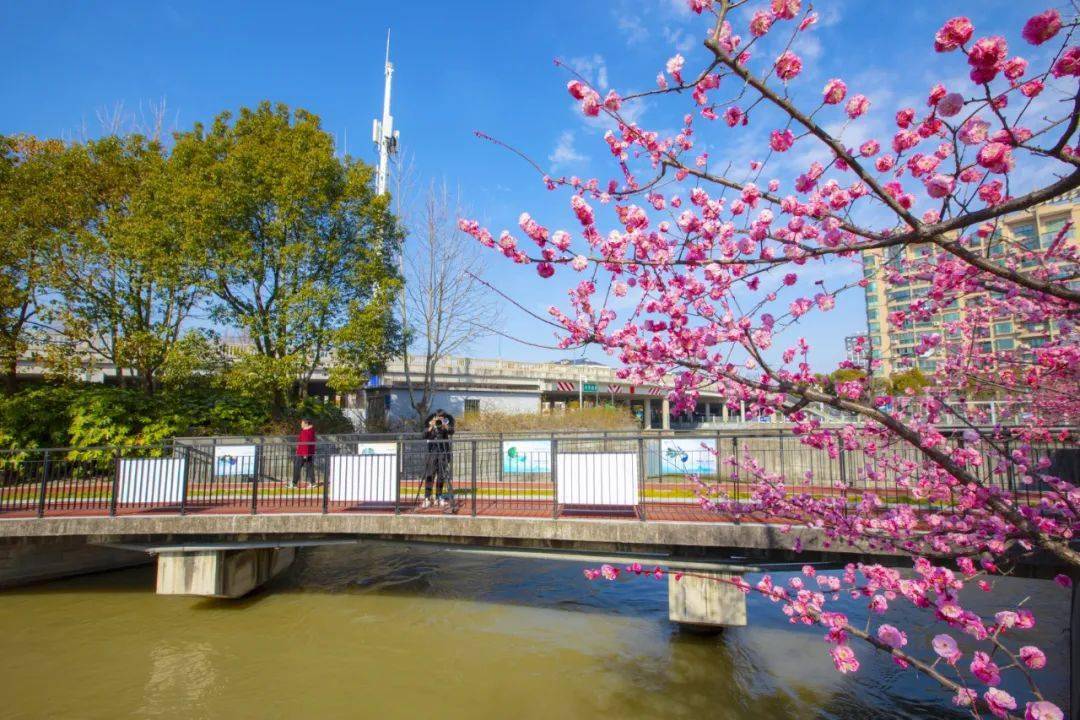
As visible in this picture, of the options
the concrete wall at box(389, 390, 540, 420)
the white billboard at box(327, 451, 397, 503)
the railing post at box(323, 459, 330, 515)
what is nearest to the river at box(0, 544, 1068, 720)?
the railing post at box(323, 459, 330, 515)

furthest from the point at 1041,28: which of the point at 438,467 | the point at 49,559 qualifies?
the point at 49,559

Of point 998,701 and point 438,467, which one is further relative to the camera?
point 438,467

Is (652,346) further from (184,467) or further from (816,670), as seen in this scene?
(184,467)

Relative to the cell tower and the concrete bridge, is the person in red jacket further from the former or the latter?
the cell tower

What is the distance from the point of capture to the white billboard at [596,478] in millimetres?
9094

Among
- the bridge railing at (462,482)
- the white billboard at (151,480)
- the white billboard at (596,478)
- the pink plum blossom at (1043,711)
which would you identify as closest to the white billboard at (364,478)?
the bridge railing at (462,482)

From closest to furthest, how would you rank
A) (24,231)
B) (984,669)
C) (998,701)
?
(998,701)
(984,669)
(24,231)

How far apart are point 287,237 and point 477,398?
17176mm

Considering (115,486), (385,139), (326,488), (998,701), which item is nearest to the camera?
(998,701)

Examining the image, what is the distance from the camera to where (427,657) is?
28.8ft

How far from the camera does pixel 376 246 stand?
21266 mm

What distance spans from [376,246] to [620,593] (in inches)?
594

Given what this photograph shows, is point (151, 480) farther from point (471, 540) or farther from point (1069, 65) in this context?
point (1069, 65)

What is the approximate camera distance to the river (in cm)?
729
